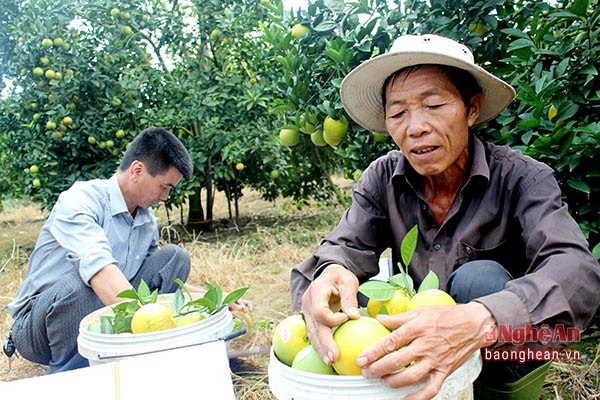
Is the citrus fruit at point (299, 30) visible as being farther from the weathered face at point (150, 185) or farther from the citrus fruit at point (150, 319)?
the citrus fruit at point (150, 319)

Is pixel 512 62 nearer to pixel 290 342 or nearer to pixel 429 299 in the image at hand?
pixel 429 299

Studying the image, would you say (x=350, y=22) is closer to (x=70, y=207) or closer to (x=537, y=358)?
(x=70, y=207)

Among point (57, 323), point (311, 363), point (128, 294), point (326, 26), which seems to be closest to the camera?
point (311, 363)

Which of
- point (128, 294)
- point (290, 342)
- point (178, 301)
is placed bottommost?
point (178, 301)

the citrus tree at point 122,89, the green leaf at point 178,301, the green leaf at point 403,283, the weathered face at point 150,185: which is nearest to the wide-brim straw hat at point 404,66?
the green leaf at point 403,283

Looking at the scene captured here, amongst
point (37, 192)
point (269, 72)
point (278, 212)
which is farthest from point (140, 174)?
point (278, 212)

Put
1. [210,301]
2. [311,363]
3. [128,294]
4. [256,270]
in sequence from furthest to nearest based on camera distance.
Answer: [256,270] → [210,301] → [128,294] → [311,363]

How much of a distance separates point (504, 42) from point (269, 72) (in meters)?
3.47

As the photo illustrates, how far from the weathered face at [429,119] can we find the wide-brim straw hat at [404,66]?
5 centimetres

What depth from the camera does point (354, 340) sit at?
110cm

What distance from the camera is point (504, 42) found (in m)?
2.30

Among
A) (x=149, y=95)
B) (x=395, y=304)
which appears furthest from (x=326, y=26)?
(x=149, y=95)

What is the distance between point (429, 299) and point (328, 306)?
0.23 meters

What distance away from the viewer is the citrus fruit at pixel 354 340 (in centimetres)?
109
